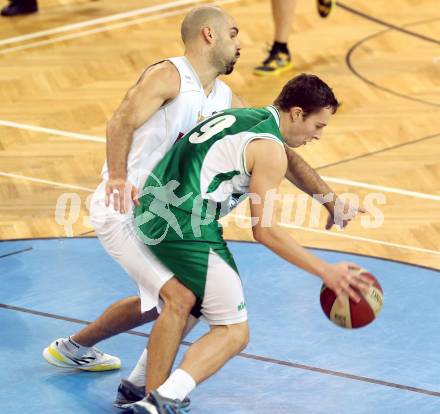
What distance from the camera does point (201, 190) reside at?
5.11m

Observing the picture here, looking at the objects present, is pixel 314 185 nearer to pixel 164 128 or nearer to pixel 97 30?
pixel 164 128

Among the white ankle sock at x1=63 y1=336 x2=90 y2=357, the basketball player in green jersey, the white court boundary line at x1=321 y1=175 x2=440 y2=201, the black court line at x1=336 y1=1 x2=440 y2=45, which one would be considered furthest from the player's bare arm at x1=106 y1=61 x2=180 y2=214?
the black court line at x1=336 y1=1 x2=440 y2=45

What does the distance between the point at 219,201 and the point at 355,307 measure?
74cm

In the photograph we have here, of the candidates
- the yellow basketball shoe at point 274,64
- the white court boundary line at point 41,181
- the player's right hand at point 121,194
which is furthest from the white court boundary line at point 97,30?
the player's right hand at point 121,194

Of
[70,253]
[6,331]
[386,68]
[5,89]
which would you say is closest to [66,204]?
[70,253]

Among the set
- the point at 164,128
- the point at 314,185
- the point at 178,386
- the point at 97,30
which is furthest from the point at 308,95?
the point at 97,30

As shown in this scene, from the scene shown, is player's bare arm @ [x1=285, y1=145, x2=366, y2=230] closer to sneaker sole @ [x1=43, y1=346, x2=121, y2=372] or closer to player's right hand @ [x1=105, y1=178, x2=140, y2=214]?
player's right hand @ [x1=105, y1=178, x2=140, y2=214]

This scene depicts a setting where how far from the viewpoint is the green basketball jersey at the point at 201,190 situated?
5074 millimetres

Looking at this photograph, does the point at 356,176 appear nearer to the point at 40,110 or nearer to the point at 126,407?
the point at 40,110

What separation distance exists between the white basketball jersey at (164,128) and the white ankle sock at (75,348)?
83cm

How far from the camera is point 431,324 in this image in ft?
20.5

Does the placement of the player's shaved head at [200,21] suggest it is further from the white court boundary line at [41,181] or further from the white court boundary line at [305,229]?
the white court boundary line at [41,181]

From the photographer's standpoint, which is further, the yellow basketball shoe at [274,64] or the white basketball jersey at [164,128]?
the yellow basketball shoe at [274,64]

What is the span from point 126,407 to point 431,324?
1784mm
